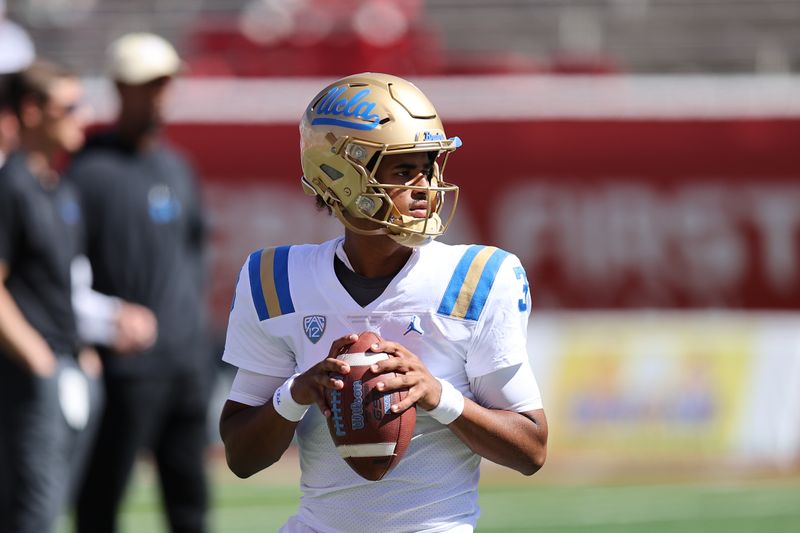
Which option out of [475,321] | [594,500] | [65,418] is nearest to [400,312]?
[475,321]

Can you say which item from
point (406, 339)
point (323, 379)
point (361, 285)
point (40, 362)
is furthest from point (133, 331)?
point (323, 379)

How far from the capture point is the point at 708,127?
480 inches

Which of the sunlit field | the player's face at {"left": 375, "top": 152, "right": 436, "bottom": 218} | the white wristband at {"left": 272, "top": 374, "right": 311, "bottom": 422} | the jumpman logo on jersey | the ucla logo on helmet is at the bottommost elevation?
the sunlit field

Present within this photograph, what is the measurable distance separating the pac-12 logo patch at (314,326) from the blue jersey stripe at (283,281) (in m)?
0.04

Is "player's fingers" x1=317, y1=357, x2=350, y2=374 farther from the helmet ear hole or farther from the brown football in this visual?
the helmet ear hole

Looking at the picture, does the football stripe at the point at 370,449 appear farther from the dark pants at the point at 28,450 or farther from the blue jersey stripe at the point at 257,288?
the dark pants at the point at 28,450

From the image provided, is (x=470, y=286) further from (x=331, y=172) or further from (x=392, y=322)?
(x=331, y=172)

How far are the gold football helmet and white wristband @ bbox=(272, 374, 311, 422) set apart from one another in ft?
1.23

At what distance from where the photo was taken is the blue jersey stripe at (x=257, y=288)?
3.09 meters

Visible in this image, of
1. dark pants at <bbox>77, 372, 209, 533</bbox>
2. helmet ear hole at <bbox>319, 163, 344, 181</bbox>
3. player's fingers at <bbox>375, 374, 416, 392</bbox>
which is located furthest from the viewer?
dark pants at <bbox>77, 372, 209, 533</bbox>

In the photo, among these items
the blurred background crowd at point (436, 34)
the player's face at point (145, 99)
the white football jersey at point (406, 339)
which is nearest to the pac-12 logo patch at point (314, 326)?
the white football jersey at point (406, 339)

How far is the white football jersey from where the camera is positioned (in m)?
2.99

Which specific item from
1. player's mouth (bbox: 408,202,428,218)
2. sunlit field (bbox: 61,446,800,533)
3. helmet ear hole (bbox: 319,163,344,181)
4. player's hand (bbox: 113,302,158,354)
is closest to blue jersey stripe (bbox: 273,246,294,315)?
helmet ear hole (bbox: 319,163,344,181)

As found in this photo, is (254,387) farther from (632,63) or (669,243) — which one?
(632,63)
